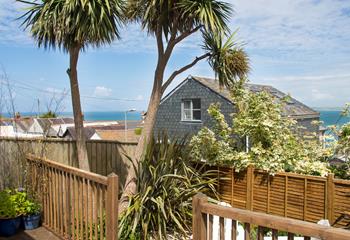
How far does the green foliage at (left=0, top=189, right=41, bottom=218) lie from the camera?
399 cm

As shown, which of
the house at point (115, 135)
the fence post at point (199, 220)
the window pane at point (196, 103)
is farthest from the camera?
the house at point (115, 135)

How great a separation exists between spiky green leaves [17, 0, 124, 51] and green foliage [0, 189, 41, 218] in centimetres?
220

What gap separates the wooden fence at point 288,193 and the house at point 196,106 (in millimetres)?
6729

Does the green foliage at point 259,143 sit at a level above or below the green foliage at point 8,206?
above

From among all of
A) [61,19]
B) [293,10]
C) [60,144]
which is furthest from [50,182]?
[293,10]

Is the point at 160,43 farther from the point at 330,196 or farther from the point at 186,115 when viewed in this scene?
the point at 186,115

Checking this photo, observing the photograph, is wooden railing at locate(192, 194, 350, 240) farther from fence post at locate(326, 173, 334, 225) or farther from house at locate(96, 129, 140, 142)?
house at locate(96, 129, 140, 142)

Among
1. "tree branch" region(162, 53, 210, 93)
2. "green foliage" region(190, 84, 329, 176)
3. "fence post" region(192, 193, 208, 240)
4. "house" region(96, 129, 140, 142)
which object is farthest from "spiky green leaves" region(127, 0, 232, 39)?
"house" region(96, 129, 140, 142)

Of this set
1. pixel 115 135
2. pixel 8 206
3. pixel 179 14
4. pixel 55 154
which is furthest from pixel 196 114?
pixel 8 206

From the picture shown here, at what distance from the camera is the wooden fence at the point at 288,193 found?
4.45 metres

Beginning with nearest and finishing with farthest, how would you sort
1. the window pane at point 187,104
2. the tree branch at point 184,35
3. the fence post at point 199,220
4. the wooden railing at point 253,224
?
1. the wooden railing at point 253,224
2. the fence post at point 199,220
3. the tree branch at point 184,35
4. the window pane at point 187,104

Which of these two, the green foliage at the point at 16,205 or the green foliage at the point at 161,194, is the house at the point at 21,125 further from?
the green foliage at the point at 161,194

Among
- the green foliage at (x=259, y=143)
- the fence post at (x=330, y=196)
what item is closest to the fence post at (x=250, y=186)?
the green foliage at (x=259, y=143)

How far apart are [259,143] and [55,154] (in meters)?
3.78
